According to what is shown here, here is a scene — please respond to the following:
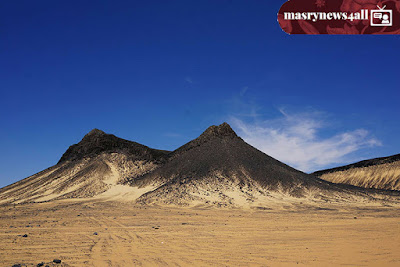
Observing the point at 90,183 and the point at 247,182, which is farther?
the point at 90,183

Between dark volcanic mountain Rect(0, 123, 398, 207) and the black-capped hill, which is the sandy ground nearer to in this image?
dark volcanic mountain Rect(0, 123, 398, 207)

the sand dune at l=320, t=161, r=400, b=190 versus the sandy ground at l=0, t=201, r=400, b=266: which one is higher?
the sand dune at l=320, t=161, r=400, b=190

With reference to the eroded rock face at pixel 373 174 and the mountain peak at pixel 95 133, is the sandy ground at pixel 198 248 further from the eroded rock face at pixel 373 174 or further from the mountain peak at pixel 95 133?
the eroded rock face at pixel 373 174

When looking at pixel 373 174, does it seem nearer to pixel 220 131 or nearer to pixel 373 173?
pixel 373 173

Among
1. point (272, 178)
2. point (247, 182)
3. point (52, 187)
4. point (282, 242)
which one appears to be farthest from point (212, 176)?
point (282, 242)

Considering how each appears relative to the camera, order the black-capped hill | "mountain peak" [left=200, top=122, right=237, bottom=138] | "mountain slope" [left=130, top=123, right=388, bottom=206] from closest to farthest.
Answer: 1. "mountain slope" [left=130, top=123, right=388, bottom=206]
2. "mountain peak" [left=200, top=122, right=237, bottom=138]
3. the black-capped hill

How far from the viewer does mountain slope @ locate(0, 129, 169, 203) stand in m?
54.7

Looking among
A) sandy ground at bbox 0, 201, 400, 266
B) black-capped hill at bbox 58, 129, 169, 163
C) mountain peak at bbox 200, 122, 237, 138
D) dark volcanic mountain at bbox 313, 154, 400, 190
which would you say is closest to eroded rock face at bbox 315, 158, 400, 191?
dark volcanic mountain at bbox 313, 154, 400, 190

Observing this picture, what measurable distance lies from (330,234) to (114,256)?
37.3ft

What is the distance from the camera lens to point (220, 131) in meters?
64.1

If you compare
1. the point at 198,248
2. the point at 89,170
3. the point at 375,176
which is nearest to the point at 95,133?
the point at 89,170

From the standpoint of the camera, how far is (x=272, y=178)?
5075 cm

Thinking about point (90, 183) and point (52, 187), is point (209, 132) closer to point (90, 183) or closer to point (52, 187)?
point (90, 183)

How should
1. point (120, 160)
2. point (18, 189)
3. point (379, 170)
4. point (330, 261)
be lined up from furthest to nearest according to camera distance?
point (379, 170) < point (120, 160) < point (18, 189) < point (330, 261)
